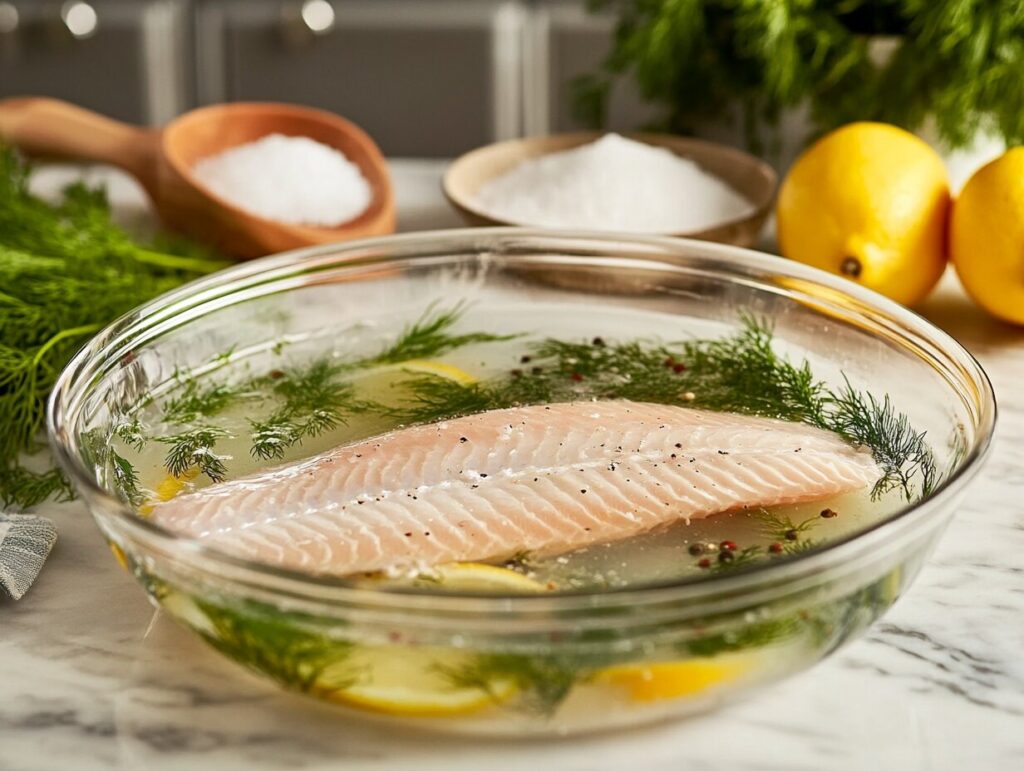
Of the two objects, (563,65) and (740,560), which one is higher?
(740,560)

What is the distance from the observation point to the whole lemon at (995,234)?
1.24m

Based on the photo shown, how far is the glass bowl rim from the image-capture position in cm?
64

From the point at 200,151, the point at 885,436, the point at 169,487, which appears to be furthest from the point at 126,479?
the point at 200,151

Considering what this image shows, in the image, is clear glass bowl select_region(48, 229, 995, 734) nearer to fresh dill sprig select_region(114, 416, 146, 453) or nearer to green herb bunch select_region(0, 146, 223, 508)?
fresh dill sprig select_region(114, 416, 146, 453)

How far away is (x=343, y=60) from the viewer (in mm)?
2822

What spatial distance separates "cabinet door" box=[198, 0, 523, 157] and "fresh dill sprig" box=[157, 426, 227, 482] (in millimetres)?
1941

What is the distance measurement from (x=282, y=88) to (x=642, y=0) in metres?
1.38

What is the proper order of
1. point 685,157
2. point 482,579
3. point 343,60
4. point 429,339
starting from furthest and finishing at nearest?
point 343,60 → point 685,157 → point 429,339 → point 482,579

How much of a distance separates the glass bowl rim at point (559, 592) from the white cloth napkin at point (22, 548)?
108mm

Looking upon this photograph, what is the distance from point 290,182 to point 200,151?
171mm

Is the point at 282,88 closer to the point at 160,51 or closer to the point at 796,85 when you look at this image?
the point at 160,51

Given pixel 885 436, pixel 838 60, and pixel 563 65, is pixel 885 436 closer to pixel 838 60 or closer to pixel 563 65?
pixel 838 60

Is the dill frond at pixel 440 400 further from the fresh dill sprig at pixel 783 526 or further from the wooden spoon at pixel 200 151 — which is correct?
the wooden spoon at pixel 200 151

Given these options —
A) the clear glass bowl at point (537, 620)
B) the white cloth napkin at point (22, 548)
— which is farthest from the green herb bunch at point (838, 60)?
the white cloth napkin at point (22, 548)
